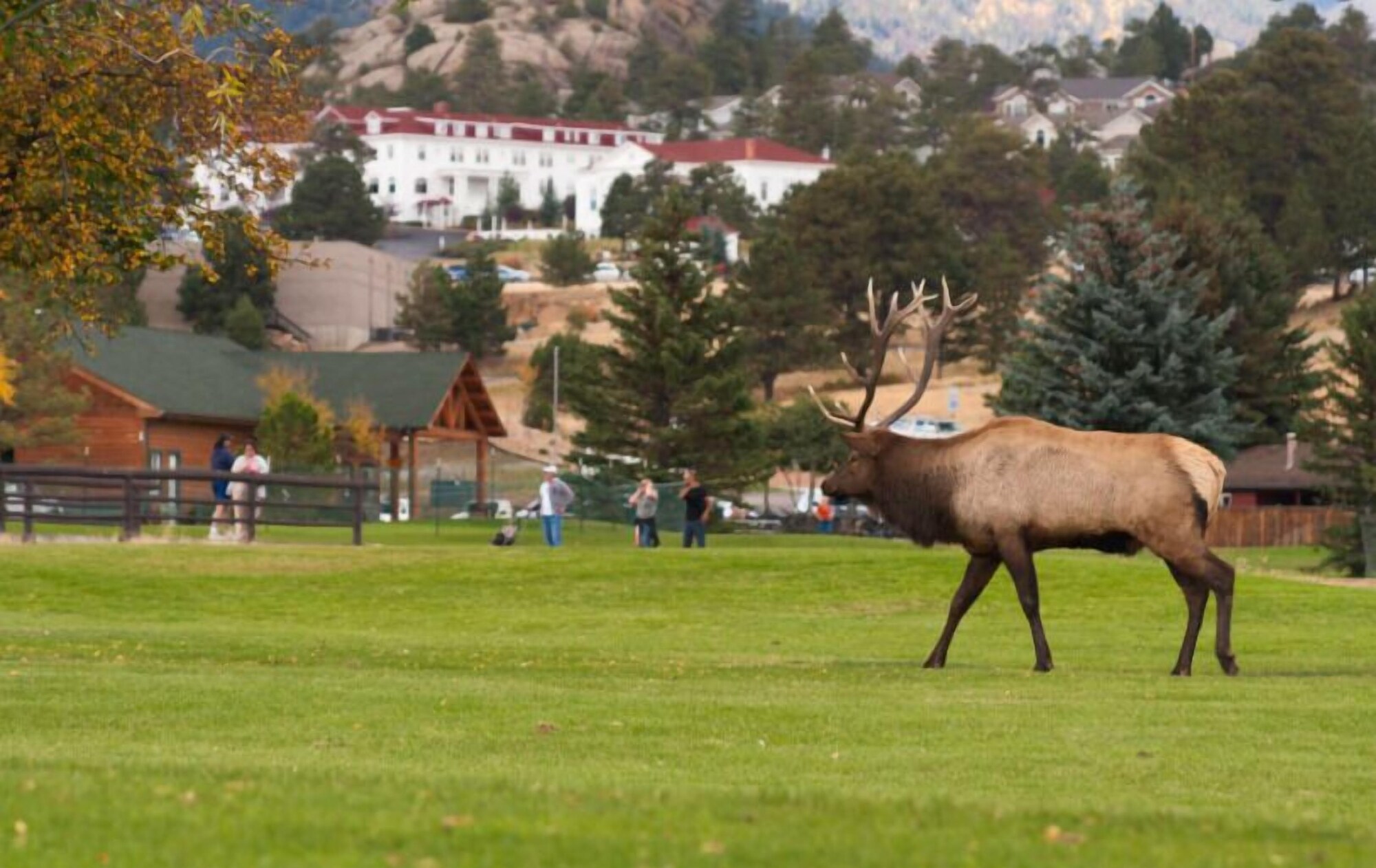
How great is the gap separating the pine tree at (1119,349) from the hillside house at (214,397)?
16712mm

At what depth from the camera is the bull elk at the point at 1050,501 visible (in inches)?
838

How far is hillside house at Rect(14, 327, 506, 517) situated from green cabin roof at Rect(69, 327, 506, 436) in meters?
0.04

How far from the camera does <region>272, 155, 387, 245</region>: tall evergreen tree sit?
17412 centimetres

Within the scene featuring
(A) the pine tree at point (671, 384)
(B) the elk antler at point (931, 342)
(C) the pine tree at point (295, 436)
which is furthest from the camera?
(A) the pine tree at point (671, 384)

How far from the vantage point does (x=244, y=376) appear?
73.5 m

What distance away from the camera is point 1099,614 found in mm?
33031

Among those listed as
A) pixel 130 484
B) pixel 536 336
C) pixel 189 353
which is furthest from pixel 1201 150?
pixel 130 484

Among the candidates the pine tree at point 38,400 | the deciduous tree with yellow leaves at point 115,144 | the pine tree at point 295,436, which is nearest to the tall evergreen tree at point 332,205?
the pine tree at point 38,400

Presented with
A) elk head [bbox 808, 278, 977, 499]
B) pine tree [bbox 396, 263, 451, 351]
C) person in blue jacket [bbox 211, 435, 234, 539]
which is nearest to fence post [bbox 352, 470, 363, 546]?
person in blue jacket [bbox 211, 435, 234, 539]

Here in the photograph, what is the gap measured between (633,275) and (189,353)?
12591 millimetres

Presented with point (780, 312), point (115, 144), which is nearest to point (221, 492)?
point (115, 144)

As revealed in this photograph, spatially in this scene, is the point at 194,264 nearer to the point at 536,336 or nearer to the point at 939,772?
the point at 939,772

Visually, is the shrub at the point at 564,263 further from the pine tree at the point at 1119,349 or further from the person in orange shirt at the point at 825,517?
the pine tree at the point at 1119,349

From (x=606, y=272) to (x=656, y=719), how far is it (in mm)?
152957
